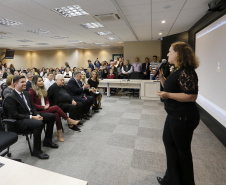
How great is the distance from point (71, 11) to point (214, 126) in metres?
4.41

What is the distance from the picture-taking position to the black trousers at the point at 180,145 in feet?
4.39

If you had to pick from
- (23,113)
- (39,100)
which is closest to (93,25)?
(39,100)

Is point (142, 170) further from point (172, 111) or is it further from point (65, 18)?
point (65, 18)

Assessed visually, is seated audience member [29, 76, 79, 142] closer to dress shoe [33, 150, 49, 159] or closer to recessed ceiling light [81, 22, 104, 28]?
dress shoe [33, 150, 49, 159]

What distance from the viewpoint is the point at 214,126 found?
3047 millimetres

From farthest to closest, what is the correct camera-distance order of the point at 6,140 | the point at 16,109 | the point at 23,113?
the point at 23,113 → the point at 16,109 → the point at 6,140

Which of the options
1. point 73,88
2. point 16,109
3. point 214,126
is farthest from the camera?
point 73,88

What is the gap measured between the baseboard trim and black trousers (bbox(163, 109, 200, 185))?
1.72 metres

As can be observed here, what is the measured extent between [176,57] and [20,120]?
230cm

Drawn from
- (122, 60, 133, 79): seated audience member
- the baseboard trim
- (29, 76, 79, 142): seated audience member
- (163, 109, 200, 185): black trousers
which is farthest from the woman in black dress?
(122, 60, 133, 79): seated audience member

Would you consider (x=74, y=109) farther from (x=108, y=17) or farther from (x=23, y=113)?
(x=108, y=17)

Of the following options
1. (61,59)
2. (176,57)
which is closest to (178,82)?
(176,57)

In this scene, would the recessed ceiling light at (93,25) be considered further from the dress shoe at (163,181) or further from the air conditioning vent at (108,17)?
the dress shoe at (163,181)

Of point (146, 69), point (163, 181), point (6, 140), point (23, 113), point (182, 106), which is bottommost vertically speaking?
point (163, 181)
